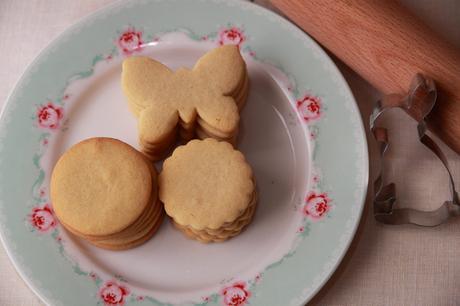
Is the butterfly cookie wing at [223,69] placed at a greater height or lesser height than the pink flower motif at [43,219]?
greater

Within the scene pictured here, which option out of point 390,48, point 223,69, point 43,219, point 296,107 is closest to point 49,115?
point 43,219

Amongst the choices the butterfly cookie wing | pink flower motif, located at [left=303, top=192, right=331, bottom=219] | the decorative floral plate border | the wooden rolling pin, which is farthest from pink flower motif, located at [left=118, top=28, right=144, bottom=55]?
pink flower motif, located at [left=303, top=192, right=331, bottom=219]

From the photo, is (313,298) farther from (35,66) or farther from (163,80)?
(35,66)

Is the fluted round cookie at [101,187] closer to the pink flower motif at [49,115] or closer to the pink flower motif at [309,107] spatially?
the pink flower motif at [49,115]

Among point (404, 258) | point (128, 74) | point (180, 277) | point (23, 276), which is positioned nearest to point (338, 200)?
point (404, 258)

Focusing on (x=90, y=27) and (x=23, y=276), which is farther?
(x=90, y=27)

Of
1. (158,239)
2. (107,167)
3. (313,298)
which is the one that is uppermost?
(107,167)

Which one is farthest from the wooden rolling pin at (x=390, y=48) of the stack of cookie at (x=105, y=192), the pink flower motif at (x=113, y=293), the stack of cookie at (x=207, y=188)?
the pink flower motif at (x=113, y=293)

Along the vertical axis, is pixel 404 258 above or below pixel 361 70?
below
